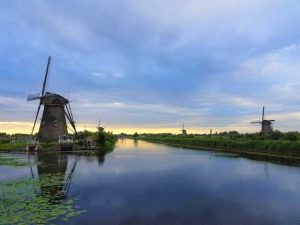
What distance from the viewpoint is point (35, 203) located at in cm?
1348

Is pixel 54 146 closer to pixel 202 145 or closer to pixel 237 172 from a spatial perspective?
pixel 237 172

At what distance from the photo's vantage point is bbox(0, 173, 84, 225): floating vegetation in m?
11.3

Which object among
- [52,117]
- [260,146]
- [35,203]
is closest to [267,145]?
[260,146]

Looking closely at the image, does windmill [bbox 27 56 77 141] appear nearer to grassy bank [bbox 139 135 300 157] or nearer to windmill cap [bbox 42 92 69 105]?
windmill cap [bbox 42 92 69 105]

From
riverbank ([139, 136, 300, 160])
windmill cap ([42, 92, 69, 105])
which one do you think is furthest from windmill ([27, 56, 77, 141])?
riverbank ([139, 136, 300, 160])

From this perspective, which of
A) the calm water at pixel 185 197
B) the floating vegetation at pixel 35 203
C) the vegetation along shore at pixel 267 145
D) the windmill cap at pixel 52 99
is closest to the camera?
the floating vegetation at pixel 35 203

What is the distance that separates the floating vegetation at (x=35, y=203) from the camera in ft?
37.2

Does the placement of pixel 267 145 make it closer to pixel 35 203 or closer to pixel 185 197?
pixel 185 197

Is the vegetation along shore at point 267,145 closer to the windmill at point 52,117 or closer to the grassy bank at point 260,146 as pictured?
the grassy bank at point 260,146

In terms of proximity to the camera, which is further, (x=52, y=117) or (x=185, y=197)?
(x=52, y=117)

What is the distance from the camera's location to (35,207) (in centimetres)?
1280

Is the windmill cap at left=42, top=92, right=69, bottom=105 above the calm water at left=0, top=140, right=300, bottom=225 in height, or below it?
above

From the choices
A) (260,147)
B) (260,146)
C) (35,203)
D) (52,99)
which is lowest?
(35,203)

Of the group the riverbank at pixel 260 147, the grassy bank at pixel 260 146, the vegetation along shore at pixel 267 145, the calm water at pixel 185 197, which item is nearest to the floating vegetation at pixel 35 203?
the calm water at pixel 185 197
